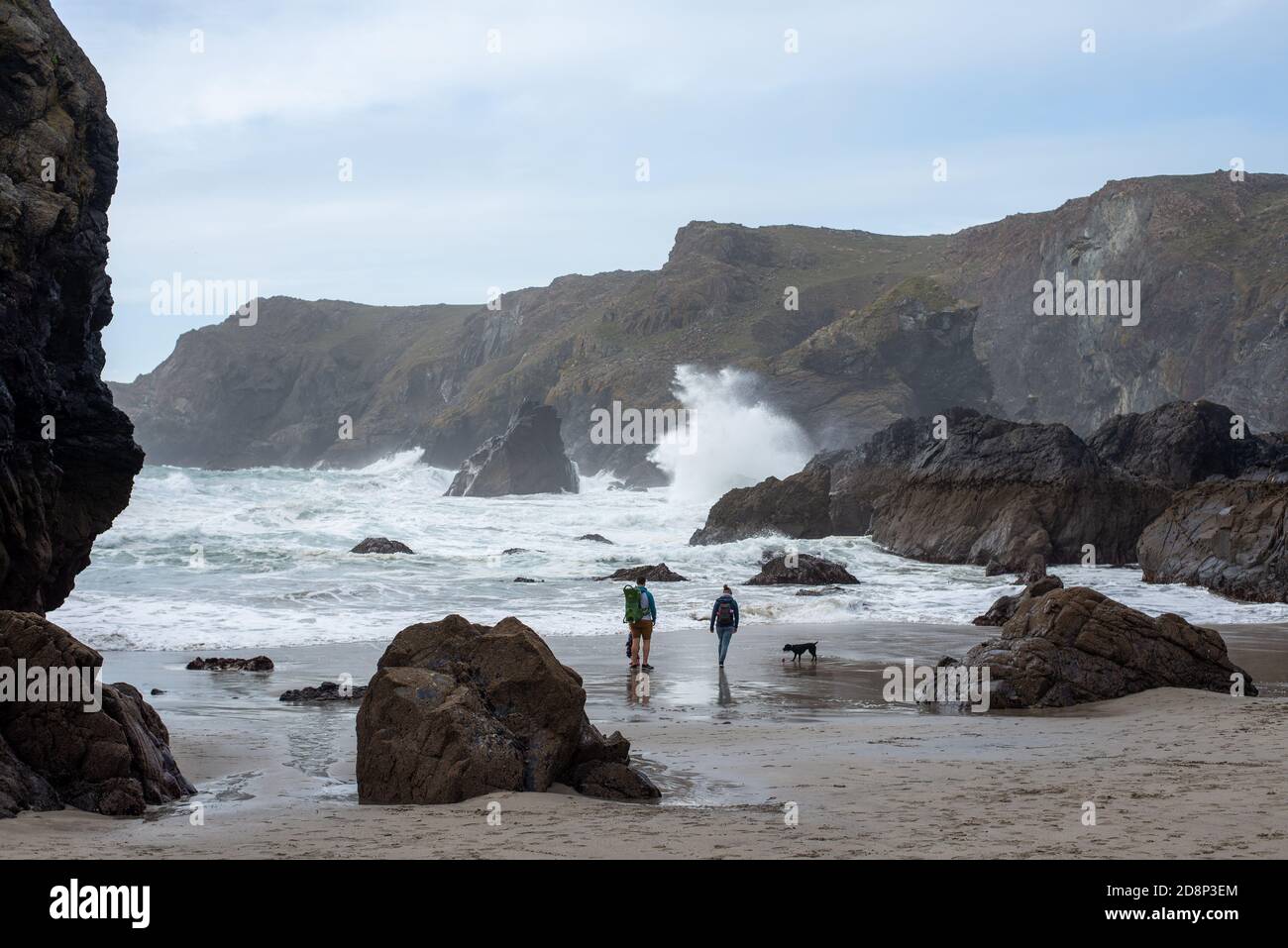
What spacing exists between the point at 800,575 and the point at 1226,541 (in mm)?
→ 8817

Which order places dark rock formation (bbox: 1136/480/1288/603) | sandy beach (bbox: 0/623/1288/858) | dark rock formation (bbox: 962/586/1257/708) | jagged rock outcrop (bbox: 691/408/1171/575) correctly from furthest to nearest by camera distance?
jagged rock outcrop (bbox: 691/408/1171/575)
dark rock formation (bbox: 1136/480/1288/603)
dark rock formation (bbox: 962/586/1257/708)
sandy beach (bbox: 0/623/1288/858)

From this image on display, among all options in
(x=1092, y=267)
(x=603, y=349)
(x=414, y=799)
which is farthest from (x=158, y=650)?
(x=603, y=349)

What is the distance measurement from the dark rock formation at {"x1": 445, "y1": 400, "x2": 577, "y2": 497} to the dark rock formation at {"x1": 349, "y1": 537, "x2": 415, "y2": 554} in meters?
46.3

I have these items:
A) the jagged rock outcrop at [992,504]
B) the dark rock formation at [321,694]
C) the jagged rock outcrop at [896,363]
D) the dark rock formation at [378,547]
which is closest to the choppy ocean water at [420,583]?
the dark rock formation at [378,547]

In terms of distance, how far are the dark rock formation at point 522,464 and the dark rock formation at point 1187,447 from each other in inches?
1871

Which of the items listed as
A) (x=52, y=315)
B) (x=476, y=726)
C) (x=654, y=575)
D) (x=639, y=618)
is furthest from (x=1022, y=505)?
(x=476, y=726)

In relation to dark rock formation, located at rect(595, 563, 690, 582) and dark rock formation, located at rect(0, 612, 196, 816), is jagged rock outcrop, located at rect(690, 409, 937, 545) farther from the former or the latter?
dark rock formation, located at rect(0, 612, 196, 816)

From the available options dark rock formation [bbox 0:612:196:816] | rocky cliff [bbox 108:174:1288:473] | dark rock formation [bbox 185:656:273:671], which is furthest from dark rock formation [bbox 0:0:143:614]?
rocky cliff [bbox 108:174:1288:473]

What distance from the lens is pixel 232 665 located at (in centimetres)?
1508

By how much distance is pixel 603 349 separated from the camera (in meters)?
116

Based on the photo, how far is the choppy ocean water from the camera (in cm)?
2008

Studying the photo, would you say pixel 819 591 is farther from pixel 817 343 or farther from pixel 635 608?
pixel 817 343

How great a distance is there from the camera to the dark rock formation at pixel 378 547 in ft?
107
